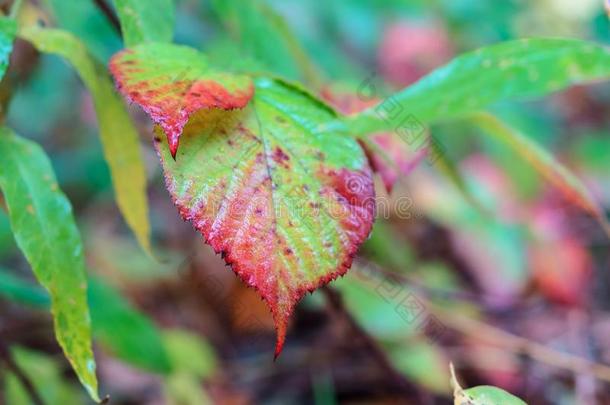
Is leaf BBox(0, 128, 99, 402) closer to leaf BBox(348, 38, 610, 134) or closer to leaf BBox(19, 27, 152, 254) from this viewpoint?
leaf BBox(19, 27, 152, 254)

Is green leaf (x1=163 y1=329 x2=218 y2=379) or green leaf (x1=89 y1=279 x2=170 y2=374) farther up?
green leaf (x1=89 y1=279 x2=170 y2=374)

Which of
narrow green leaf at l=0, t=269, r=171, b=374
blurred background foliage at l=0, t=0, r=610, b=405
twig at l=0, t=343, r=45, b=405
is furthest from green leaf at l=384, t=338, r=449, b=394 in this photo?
twig at l=0, t=343, r=45, b=405

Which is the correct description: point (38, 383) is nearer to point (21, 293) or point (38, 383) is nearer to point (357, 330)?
point (21, 293)

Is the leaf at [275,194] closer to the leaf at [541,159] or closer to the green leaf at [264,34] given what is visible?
the leaf at [541,159]

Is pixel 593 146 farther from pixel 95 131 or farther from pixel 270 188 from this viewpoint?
pixel 270 188

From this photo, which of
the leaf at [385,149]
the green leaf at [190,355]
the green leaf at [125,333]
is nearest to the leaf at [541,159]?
the leaf at [385,149]

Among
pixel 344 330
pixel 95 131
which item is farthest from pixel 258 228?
pixel 95 131
